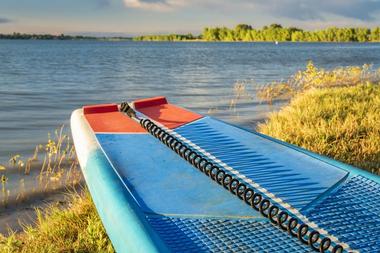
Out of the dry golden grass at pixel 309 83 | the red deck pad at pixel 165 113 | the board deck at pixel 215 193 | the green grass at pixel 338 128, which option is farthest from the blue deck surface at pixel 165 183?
the dry golden grass at pixel 309 83

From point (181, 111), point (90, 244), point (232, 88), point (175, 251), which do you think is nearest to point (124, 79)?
point (232, 88)

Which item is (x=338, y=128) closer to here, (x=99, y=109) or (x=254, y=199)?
(x=99, y=109)

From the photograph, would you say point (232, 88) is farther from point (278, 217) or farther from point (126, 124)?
point (278, 217)

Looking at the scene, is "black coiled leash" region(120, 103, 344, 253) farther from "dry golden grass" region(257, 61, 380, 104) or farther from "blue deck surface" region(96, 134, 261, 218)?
"dry golden grass" region(257, 61, 380, 104)

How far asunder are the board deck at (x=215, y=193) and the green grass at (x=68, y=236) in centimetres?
35

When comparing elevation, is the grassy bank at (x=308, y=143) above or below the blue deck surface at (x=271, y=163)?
below

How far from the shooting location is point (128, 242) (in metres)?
2.32

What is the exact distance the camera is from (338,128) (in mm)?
5926

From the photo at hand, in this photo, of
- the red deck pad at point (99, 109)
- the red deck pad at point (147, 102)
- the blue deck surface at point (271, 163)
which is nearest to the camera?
the blue deck surface at point (271, 163)

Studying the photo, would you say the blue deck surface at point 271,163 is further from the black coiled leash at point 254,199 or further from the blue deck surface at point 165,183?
the blue deck surface at point 165,183

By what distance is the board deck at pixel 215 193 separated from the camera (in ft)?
7.41

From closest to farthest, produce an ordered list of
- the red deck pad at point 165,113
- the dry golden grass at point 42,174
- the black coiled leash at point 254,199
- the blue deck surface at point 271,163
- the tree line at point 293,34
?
1. the black coiled leash at point 254,199
2. the blue deck surface at point 271,163
3. the red deck pad at point 165,113
4. the dry golden grass at point 42,174
5. the tree line at point 293,34

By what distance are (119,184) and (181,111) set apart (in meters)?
2.23

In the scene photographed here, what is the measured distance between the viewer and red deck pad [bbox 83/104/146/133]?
4316 millimetres
